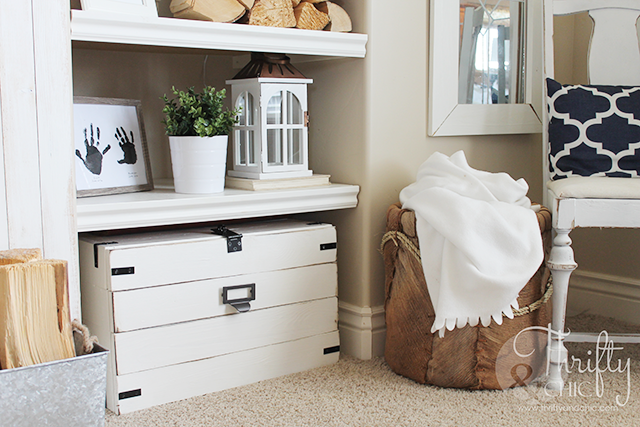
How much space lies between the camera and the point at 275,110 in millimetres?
1749

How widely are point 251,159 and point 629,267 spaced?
134cm

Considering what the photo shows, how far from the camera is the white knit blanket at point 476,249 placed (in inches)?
56.4

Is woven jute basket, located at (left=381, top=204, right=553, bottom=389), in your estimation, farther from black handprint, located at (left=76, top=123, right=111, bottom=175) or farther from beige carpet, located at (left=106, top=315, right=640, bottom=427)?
black handprint, located at (left=76, top=123, right=111, bottom=175)

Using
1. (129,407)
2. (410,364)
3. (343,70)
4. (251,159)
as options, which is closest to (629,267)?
(410,364)

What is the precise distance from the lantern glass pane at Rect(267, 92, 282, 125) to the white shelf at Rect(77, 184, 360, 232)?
0.20 meters

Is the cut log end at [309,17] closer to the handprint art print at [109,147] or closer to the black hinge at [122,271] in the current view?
A: the handprint art print at [109,147]

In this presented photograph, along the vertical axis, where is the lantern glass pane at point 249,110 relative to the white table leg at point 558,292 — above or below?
above

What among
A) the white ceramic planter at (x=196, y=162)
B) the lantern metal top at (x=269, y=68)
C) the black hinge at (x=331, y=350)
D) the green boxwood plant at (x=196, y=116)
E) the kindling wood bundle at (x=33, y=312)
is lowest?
the black hinge at (x=331, y=350)

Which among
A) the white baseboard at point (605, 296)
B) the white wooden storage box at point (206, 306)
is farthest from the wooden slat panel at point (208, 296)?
the white baseboard at point (605, 296)

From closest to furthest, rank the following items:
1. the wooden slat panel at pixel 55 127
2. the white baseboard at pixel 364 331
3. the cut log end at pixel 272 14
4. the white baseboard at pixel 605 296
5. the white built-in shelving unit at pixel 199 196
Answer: the wooden slat panel at pixel 55 127
the white built-in shelving unit at pixel 199 196
the cut log end at pixel 272 14
the white baseboard at pixel 364 331
the white baseboard at pixel 605 296

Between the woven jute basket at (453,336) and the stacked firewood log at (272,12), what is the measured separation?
1.75 ft

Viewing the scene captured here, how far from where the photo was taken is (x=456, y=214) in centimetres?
146

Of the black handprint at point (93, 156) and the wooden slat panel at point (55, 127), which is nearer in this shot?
the wooden slat panel at point (55, 127)

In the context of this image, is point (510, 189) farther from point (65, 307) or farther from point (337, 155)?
point (65, 307)
